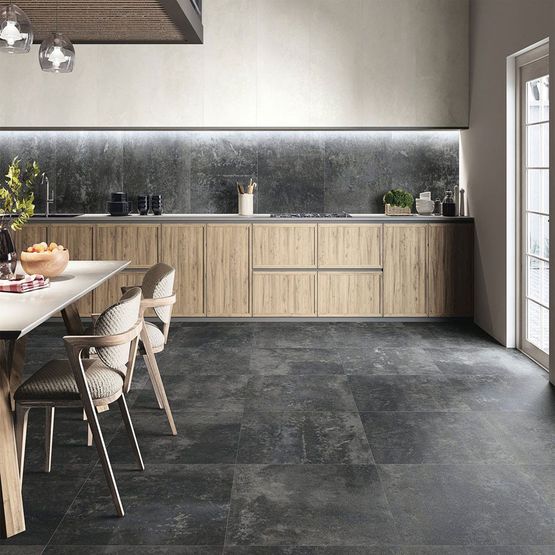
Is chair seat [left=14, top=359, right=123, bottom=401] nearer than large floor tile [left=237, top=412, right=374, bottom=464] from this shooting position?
Yes

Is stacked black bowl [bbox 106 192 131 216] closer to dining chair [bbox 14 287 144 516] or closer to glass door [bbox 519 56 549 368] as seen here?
glass door [bbox 519 56 549 368]

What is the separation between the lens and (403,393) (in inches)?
196

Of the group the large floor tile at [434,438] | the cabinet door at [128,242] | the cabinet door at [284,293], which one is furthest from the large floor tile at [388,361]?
the cabinet door at [128,242]

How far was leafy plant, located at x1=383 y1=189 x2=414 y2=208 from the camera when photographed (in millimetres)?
7844

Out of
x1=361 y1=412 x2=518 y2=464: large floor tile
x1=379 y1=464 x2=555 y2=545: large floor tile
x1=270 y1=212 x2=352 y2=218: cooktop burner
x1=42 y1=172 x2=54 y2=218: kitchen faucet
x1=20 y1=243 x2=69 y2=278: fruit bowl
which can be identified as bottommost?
x1=379 y1=464 x2=555 y2=545: large floor tile

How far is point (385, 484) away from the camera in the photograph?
3.46m

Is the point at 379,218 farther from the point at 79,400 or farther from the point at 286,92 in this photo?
the point at 79,400

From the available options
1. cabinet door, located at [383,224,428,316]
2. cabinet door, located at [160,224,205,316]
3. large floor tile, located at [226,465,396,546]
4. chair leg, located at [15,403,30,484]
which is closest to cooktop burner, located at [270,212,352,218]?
cabinet door, located at [383,224,428,316]

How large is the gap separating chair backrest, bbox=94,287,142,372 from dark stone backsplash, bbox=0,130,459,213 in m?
4.85

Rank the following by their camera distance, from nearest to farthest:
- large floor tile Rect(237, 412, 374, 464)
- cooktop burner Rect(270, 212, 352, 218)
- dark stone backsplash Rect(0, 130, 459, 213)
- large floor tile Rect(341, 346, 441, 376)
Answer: large floor tile Rect(237, 412, 374, 464) < large floor tile Rect(341, 346, 441, 376) < cooktop burner Rect(270, 212, 352, 218) < dark stone backsplash Rect(0, 130, 459, 213)

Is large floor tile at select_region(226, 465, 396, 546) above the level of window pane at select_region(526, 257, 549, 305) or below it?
below

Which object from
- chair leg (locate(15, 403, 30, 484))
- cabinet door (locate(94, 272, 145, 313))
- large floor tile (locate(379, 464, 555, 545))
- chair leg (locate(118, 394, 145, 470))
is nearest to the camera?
large floor tile (locate(379, 464, 555, 545))

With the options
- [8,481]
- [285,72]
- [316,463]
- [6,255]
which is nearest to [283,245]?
[285,72]

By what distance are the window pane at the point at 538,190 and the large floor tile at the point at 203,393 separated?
96.3 inches
